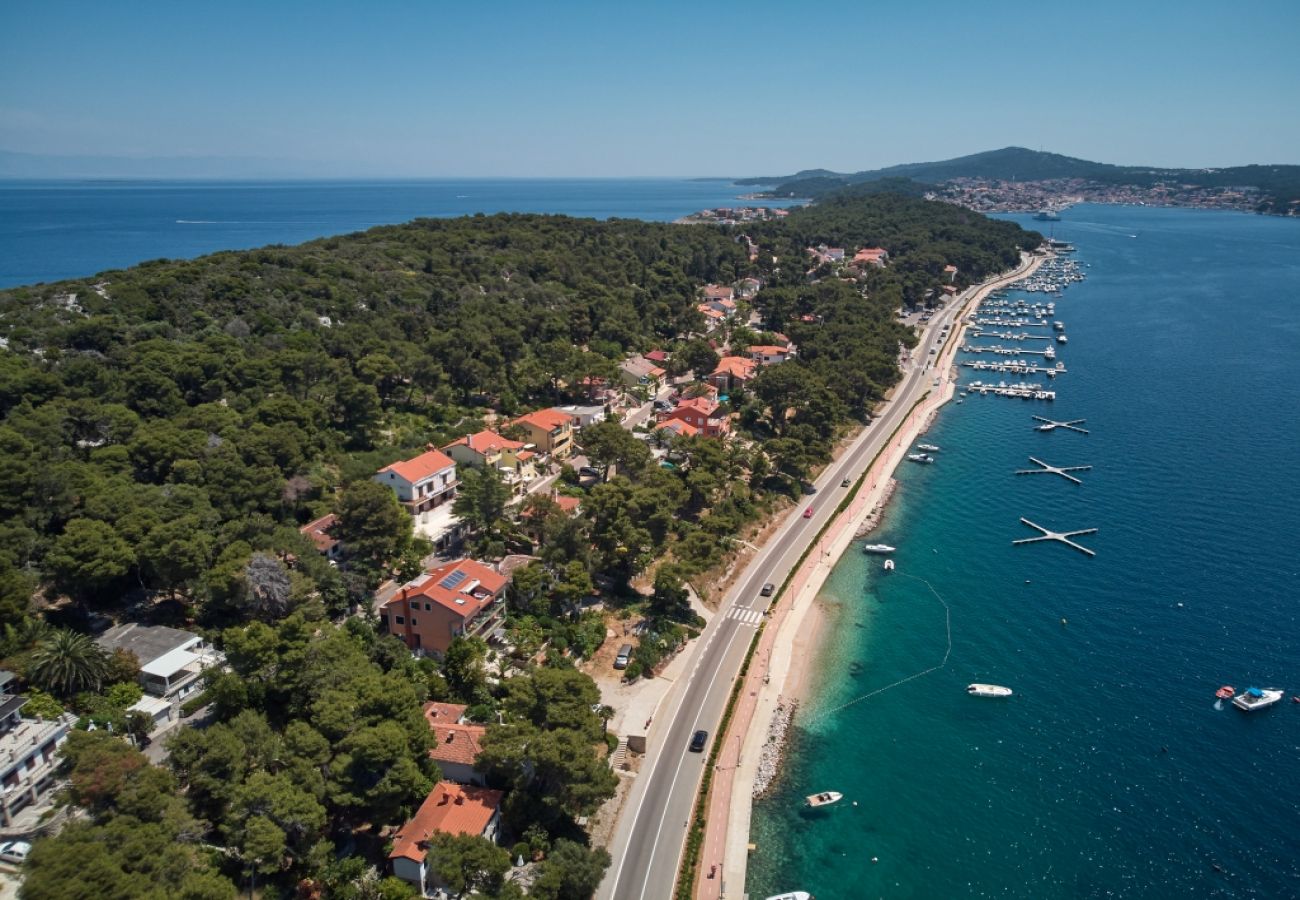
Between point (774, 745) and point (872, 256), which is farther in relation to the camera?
point (872, 256)

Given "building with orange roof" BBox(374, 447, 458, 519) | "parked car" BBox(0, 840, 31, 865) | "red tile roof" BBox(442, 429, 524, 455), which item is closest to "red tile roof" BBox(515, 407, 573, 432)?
"red tile roof" BBox(442, 429, 524, 455)

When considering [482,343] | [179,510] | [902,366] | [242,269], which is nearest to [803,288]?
[902,366]

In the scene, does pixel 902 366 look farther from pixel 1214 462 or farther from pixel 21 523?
pixel 21 523

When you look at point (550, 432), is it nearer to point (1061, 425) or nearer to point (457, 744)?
point (457, 744)

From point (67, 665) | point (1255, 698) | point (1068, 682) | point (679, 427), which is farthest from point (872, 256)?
point (67, 665)

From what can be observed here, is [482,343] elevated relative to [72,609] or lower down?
elevated

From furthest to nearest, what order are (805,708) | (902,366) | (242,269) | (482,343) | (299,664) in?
(902,366)
(242,269)
(482,343)
(805,708)
(299,664)
